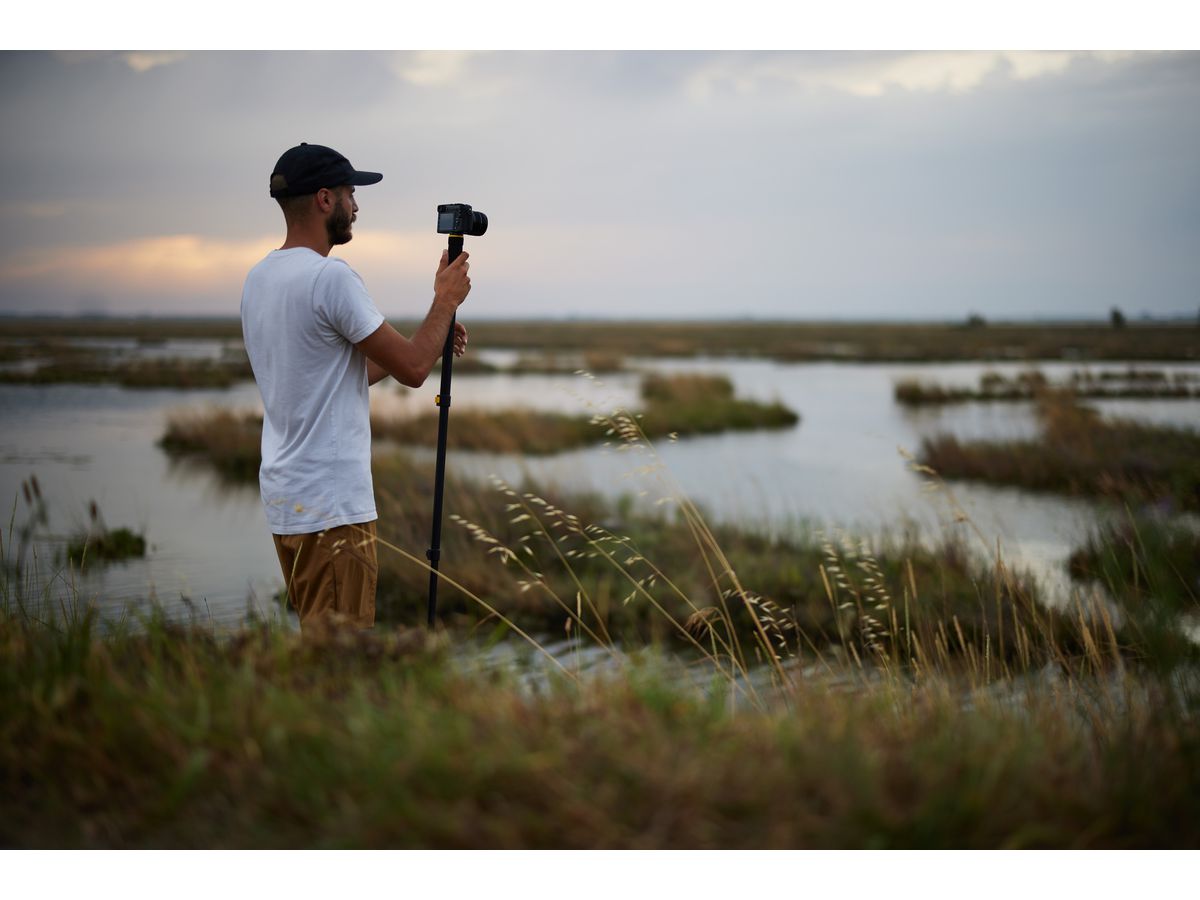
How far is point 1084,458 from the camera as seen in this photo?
44.4 ft

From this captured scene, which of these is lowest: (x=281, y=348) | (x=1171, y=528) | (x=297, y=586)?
(x=1171, y=528)

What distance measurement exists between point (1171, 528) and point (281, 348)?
7824 millimetres

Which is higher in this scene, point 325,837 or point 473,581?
point 325,837

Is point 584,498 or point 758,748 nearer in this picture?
point 758,748

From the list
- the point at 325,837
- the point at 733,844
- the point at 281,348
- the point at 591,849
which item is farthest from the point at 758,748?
the point at 281,348

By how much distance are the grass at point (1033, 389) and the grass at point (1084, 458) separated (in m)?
9.37

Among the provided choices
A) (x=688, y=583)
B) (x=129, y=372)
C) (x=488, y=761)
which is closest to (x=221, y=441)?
(x=688, y=583)

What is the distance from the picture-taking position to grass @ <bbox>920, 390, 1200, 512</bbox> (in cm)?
1203

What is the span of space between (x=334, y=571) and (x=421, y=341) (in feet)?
2.42

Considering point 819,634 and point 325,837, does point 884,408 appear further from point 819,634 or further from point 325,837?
point 325,837

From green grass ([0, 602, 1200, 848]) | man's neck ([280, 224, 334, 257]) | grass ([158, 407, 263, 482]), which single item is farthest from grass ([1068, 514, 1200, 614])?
grass ([158, 407, 263, 482])

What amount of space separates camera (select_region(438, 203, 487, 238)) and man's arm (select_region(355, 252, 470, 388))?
0.22m

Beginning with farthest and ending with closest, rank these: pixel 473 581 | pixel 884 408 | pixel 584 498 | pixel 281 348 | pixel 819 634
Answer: pixel 884 408 → pixel 584 498 → pixel 473 581 → pixel 819 634 → pixel 281 348

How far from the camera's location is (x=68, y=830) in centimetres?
200
